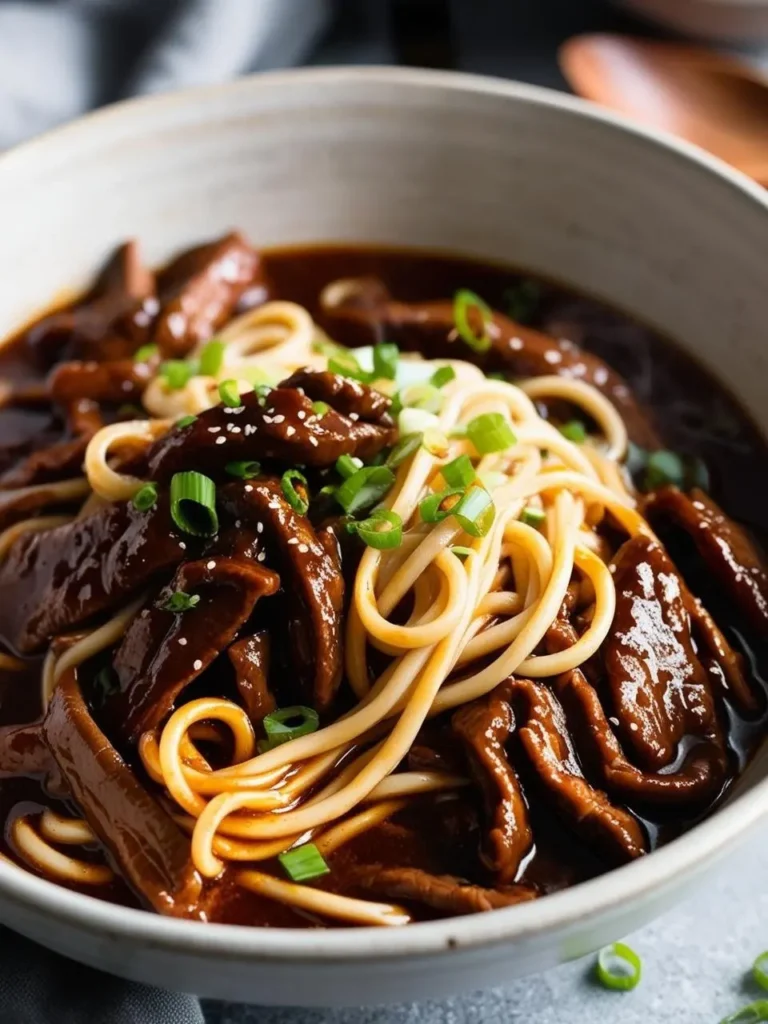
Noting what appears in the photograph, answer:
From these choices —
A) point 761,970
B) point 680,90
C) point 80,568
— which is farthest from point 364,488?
point 680,90

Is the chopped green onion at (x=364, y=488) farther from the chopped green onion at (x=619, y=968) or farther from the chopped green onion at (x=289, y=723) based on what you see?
the chopped green onion at (x=619, y=968)

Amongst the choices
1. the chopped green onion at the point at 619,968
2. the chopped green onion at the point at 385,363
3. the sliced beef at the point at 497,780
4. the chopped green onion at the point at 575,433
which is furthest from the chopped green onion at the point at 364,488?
the chopped green onion at the point at 619,968

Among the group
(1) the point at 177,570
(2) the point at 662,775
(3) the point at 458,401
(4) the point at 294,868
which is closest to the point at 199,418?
(1) the point at 177,570

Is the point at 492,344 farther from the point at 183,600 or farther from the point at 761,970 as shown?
the point at 761,970

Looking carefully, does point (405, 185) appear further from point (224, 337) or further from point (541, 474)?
point (541, 474)

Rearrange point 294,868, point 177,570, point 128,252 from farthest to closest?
point 128,252 < point 177,570 < point 294,868

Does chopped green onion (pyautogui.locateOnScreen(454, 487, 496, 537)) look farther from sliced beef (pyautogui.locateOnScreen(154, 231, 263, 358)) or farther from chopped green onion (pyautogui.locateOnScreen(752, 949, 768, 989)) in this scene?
sliced beef (pyautogui.locateOnScreen(154, 231, 263, 358))
